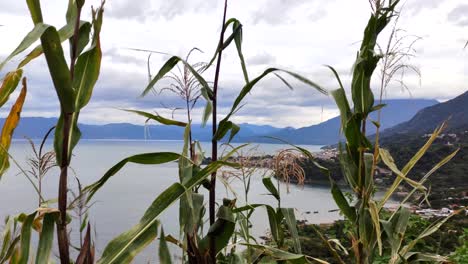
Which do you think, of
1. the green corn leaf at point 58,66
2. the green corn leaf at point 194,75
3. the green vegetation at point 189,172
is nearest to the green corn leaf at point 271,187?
the green vegetation at point 189,172

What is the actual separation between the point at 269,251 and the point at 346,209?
1.27ft

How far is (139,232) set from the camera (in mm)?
850

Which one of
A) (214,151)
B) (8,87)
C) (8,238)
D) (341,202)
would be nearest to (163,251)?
(214,151)

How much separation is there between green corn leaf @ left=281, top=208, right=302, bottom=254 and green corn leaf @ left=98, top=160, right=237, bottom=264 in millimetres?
523

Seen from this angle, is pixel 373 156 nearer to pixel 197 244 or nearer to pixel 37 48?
pixel 197 244

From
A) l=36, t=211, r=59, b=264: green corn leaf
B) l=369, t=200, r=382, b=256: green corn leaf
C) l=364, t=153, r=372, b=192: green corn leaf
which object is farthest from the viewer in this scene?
l=364, t=153, r=372, b=192: green corn leaf

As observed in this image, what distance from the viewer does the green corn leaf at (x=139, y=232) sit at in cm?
83

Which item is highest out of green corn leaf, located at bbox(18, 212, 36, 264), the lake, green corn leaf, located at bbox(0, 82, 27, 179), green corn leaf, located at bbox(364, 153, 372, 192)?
green corn leaf, located at bbox(0, 82, 27, 179)

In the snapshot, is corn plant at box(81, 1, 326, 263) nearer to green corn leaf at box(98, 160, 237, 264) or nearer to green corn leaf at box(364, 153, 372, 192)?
green corn leaf at box(98, 160, 237, 264)

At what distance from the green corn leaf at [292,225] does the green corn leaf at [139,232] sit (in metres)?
0.52

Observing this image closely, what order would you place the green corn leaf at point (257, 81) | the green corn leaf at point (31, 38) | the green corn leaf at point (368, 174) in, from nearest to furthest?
the green corn leaf at point (31, 38) < the green corn leaf at point (257, 81) < the green corn leaf at point (368, 174)

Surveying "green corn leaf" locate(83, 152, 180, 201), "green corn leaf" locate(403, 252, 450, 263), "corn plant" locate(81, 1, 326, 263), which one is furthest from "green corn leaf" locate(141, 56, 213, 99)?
"green corn leaf" locate(403, 252, 450, 263)

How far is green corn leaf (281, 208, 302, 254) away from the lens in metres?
1.28

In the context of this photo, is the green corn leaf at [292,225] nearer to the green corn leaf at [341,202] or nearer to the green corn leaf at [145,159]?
the green corn leaf at [341,202]
